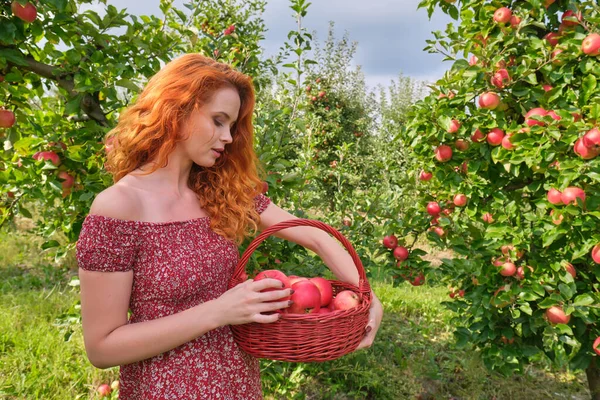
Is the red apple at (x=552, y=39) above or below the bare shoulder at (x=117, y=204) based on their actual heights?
above

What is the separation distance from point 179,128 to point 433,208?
168 centimetres

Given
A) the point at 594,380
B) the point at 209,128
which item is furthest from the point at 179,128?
the point at 594,380

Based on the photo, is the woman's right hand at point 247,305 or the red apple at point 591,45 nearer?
the woman's right hand at point 247,305

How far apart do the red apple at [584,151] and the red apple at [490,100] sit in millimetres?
455

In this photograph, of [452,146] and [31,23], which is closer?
[31,23]

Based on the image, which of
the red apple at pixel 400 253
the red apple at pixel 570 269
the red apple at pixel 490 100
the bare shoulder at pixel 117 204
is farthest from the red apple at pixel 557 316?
the bare shoulder at pixel 117 204

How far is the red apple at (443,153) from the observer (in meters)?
2.33

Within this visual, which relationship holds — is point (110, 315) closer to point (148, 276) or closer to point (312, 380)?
point (148, 276)

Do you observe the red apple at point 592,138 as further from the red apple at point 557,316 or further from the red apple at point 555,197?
the red apple at point 557,316

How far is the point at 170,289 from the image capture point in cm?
116

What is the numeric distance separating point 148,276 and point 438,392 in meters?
2.56

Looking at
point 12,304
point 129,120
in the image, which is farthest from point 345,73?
point 129,120

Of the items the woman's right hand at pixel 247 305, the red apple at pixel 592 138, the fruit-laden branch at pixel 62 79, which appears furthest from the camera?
the fruit-laden branch at pixel 62 79

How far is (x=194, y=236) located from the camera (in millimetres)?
1256
